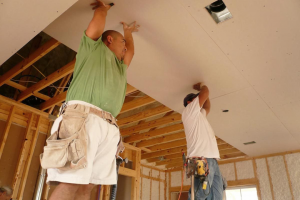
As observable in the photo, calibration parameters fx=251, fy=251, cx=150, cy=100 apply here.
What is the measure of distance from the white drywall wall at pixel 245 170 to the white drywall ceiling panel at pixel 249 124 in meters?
0.96

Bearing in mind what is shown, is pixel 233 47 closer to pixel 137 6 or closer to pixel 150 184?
pixel 137 6

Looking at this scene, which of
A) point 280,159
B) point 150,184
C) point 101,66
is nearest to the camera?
point 101,66

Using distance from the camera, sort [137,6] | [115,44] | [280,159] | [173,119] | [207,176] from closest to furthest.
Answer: [115,44], [137,6], [207,176], [173,119], [280,159]

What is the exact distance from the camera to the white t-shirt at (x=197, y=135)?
2.40 metres

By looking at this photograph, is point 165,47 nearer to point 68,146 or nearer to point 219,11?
point 219,11

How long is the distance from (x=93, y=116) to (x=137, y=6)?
1069 mm

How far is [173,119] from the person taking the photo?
4.58 m

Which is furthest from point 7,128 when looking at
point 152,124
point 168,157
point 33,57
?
point 168,157

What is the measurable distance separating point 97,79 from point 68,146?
47 cm

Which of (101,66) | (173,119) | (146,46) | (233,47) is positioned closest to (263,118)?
(173,119)

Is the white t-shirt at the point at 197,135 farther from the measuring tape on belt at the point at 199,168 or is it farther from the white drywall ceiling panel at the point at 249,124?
the white drywall ceiling panel at the point at 249,124

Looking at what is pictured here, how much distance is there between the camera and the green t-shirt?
57.5 inches

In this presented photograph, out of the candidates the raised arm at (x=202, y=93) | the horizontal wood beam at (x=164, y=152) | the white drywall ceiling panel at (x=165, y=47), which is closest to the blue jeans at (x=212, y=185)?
the raised arm at (x=202, y=93)

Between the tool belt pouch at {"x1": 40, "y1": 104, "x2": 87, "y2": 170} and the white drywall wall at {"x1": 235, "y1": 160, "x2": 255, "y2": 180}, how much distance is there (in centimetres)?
571
